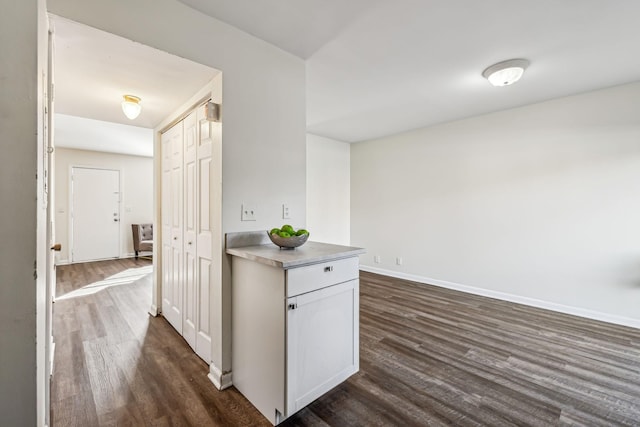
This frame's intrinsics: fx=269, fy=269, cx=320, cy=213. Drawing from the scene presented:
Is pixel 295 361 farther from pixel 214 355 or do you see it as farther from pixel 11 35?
pixel 11 35

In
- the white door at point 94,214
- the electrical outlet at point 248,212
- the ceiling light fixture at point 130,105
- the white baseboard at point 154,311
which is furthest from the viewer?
the white door at point 94,214

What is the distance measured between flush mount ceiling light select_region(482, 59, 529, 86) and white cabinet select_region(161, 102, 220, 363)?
2464 mm

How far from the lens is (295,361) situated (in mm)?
1504

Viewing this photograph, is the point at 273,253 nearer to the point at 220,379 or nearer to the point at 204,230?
the point at 204,230

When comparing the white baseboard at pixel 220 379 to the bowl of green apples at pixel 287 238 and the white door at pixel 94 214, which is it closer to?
the bowl of green apples at pixel 287 238

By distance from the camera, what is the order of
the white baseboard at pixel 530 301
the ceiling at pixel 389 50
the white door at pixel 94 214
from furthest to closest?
the white door at pixel 94 214 < the white baseboard at pixel 530 301 < the ceiling at pixel 389 50

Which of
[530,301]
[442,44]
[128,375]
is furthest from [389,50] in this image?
[530,301]

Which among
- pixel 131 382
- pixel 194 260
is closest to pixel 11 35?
pixel 194 260

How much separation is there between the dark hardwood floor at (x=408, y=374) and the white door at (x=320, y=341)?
0.13 metres

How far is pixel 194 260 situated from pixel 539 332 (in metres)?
3.29

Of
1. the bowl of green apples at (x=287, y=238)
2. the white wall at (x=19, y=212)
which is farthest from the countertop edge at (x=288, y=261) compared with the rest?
the white wall at (x=19, y=212)

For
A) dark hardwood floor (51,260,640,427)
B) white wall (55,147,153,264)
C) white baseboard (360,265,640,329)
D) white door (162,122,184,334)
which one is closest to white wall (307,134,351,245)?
white baseboard (360,265,640,329)

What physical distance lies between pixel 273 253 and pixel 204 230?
2.41ft

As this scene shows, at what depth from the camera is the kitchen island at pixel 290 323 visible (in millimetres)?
1476
